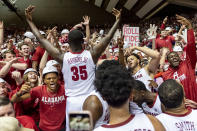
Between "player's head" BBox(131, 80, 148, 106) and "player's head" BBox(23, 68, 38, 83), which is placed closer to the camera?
"player's head" BBox(131, 80, 148, 106)

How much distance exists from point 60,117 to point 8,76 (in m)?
1.48

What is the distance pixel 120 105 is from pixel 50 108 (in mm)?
1913

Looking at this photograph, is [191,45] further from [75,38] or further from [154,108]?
[75,38]

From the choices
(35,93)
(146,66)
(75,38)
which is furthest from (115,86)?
(146,66)

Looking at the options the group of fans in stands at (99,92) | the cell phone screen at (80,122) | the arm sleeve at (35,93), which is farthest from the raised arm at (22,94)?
the cell phone screen at (80,122)

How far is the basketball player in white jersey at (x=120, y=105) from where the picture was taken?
158cm

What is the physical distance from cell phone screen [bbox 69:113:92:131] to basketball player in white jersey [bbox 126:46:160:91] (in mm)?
2681

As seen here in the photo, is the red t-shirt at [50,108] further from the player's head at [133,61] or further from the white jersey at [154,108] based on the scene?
the player's head at [133,61]

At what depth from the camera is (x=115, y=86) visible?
162 centimetres

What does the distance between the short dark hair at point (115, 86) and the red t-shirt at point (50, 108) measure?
1.80m

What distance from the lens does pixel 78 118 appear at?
117 centimetres

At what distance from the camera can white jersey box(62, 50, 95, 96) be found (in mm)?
3146

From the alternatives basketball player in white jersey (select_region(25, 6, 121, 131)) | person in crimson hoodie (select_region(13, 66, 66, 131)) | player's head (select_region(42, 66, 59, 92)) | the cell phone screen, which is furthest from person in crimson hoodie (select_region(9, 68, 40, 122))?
the cell phone screen

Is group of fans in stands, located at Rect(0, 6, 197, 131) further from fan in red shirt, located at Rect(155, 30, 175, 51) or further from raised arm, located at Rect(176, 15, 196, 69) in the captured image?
fan in red shirt, located at Rect(155, 30, 175, 51)
